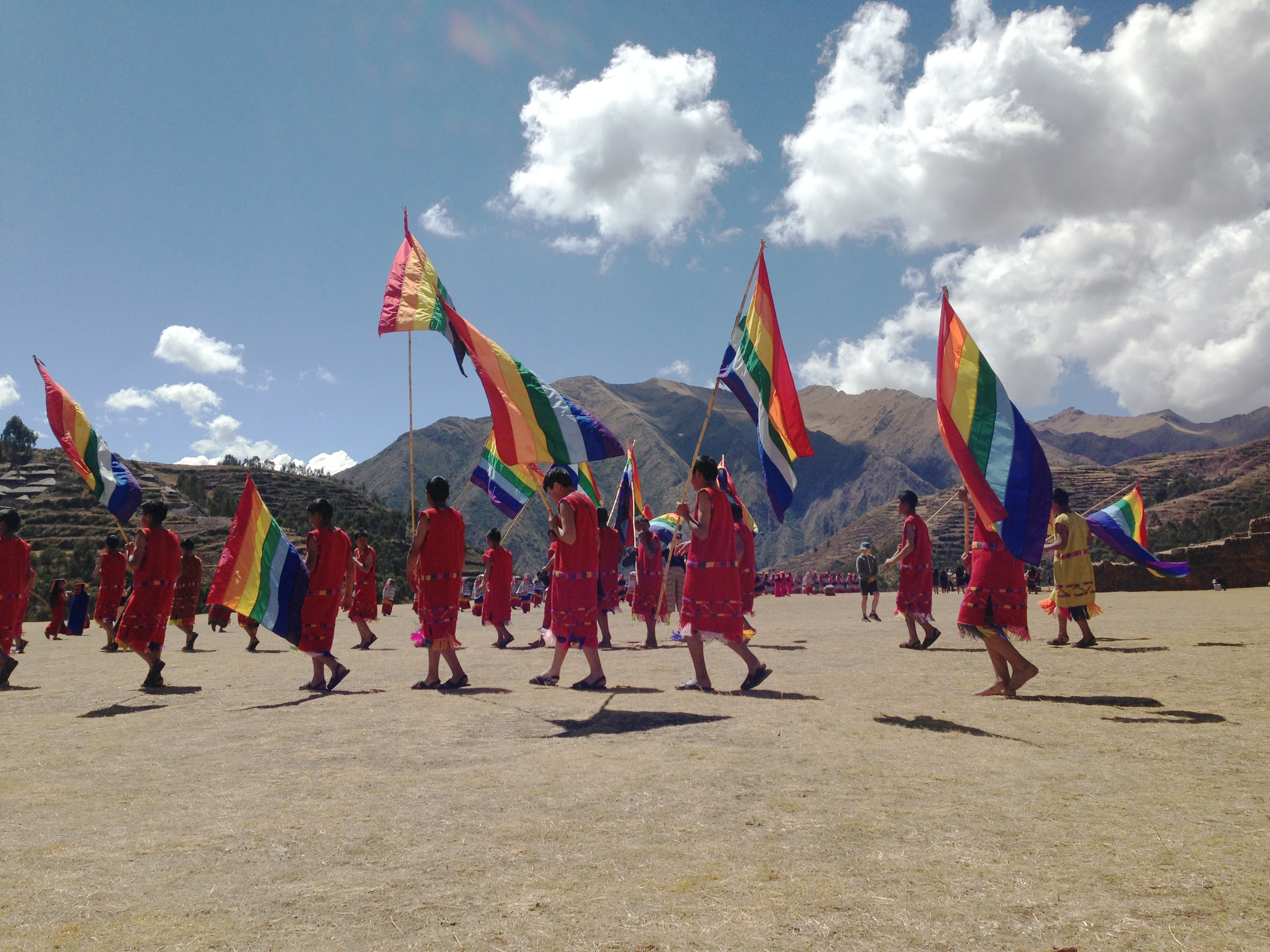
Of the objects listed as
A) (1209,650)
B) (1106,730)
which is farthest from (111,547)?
(1209,650)

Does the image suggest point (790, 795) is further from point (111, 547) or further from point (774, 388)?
point (111, 547)

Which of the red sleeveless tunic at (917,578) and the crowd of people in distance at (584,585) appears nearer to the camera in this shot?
the crowd of people in distance at (584,585)

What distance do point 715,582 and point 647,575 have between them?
6.67 meters

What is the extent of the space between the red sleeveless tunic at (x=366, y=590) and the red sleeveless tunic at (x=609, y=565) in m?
4.14

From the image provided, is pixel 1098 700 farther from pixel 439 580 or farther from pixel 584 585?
pixel 439 580

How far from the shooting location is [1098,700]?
6.44 m

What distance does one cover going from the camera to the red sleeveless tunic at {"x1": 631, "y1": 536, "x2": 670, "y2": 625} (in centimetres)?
1323

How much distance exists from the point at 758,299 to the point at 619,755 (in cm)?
654

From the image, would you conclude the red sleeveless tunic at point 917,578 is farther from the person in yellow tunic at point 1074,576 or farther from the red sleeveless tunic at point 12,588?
the red sleeveless tunic at point 12,588

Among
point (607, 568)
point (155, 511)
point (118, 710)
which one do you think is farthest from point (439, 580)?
point (607, 568)

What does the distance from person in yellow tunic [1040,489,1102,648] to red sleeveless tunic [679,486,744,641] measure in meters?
5.49

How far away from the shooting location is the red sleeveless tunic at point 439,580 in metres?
7.74

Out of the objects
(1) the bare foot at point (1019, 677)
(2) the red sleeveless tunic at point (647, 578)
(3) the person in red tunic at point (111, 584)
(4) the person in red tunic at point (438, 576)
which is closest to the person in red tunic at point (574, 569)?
(4) the person in red tunic at point (438, 576)

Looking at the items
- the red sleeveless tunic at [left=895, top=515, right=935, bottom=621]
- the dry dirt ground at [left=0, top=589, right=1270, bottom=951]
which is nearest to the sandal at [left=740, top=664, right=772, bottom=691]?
the dry dirt ground at [left=0, top=589, right=1270, bottom=951]
